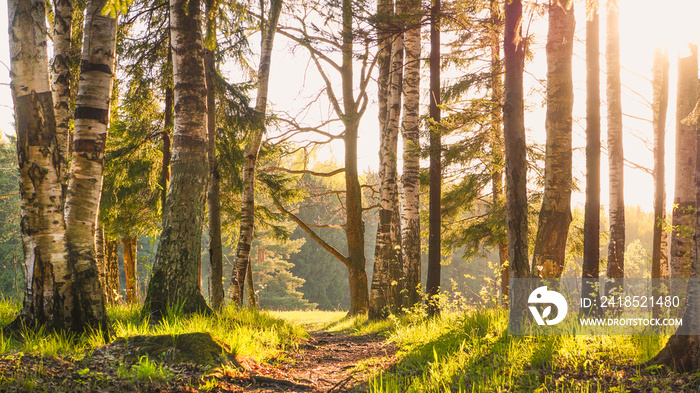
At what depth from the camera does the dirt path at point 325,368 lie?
397 cm

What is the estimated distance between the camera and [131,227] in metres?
12.2

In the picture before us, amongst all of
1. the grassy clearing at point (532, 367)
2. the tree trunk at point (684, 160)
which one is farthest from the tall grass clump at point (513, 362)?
the tree trunk at point (684, 160)

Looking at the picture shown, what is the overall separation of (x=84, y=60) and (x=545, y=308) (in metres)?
5.84

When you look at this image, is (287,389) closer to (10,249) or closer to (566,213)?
(566,213)

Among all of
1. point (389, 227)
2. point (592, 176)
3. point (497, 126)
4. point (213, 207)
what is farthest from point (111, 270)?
point (592, 176)

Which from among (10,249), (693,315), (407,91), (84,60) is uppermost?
(407,91)

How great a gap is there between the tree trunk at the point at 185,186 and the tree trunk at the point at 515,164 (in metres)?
3.88

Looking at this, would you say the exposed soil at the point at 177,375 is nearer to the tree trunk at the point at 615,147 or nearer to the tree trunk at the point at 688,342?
the tree trunk at the point at 688,342

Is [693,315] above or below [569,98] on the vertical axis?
below

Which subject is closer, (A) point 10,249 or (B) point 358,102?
(B) point 358,102

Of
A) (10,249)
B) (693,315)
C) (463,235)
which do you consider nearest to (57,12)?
(693,315)

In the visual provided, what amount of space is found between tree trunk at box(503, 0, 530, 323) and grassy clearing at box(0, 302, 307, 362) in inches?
117

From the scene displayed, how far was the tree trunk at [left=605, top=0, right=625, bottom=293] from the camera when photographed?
8992mm

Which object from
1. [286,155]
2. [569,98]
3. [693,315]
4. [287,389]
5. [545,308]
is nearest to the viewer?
[693,315]
